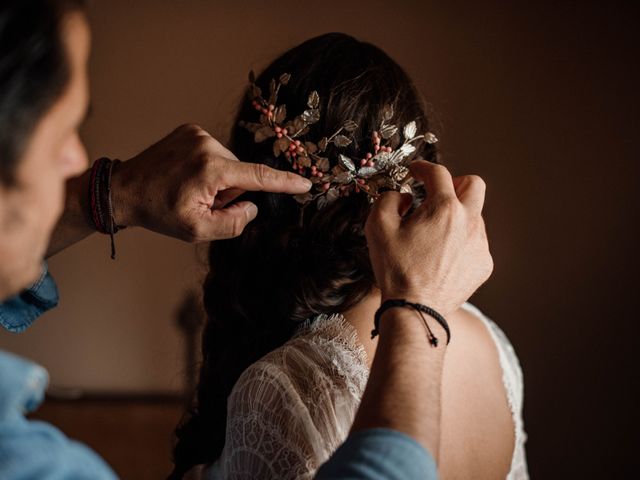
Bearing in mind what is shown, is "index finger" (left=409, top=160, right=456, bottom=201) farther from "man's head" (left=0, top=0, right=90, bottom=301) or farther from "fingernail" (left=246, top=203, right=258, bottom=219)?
"man's head" (left=0, top=0, right=90, bottom=301)

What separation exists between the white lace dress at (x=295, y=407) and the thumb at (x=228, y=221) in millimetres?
223

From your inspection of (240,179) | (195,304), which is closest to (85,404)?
(195,304)

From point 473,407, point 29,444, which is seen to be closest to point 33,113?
point 29,444

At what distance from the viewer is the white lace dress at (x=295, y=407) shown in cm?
96

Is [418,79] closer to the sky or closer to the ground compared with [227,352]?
closer to the sky

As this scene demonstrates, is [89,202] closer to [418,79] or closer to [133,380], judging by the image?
[418,79]

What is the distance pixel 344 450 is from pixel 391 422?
2.6 inches

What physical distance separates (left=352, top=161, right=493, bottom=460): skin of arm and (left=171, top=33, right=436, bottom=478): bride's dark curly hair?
0.16m

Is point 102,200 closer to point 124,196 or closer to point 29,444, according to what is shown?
point 124,196

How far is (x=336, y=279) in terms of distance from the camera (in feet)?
3.77

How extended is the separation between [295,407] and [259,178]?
14.5 inches

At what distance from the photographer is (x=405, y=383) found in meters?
0.79

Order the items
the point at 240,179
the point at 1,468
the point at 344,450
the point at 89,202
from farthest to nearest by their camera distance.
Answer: the point at 89,202 → the point at 240,179 → the point at 344,450 → the point at 1,468

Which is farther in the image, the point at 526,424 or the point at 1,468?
the point at 526,424
